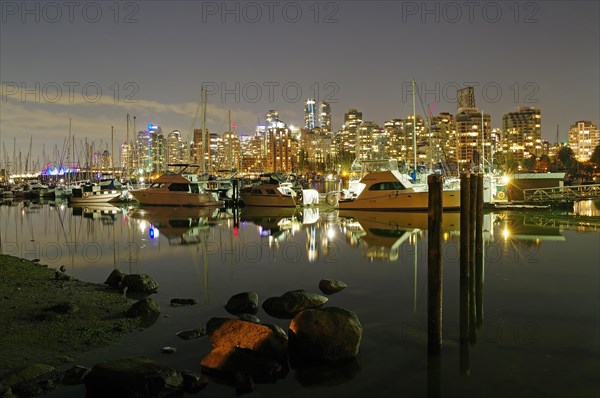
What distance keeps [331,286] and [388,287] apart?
1.86m

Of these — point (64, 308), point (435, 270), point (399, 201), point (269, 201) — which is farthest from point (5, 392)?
point (269, 201)

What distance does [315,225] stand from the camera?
3506cm

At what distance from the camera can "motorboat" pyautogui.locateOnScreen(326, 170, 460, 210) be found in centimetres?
4328

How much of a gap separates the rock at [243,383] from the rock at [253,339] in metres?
0.82

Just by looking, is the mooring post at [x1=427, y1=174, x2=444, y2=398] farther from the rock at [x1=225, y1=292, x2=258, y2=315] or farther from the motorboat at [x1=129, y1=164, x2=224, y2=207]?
the motorboat at [x1=129, y1=164, x2=224, y2=207]

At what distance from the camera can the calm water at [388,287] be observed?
29.5 feet

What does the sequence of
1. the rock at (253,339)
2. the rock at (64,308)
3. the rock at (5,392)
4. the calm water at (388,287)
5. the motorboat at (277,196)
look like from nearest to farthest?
the rock at (5,392), the calm water at (388,287), the rock at (253,339), the rock at (64,308), the motorboat at (277,196)

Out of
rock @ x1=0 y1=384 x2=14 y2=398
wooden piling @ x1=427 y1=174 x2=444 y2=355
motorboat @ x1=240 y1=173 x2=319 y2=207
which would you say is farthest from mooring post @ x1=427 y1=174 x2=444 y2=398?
motorboat @ x1=240 y1=173 x2=319 y2=207

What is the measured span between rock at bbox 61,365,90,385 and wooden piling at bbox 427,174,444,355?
21.6 ft

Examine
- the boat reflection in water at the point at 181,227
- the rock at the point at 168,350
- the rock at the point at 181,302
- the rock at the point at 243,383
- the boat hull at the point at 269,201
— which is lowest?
the rock at the point at 243,383

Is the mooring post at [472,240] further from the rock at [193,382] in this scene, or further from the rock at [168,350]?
the rock at [168,350]

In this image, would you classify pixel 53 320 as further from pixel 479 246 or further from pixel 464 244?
pixel 479 246

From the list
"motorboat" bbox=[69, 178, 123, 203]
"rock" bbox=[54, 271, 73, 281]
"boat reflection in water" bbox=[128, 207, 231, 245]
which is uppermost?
"motorboat" bbox=[69, 178, 123, 203]

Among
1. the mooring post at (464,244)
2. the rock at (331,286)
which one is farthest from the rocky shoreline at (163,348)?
the mooring post at (464,244)
